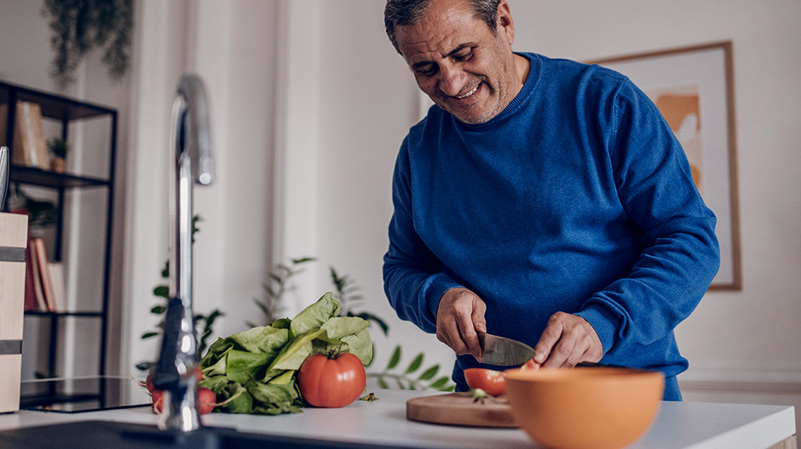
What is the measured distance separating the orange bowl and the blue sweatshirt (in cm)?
46

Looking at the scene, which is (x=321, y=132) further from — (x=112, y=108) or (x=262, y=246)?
(x=112, y=108)

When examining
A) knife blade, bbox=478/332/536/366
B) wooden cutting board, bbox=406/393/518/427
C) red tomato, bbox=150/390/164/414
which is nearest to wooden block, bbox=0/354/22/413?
red tomato, bbox=150/390/164/414

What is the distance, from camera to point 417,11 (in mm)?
1347

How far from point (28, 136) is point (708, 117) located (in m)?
3.06

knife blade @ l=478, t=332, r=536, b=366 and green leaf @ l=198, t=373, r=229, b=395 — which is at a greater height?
knife blade @ l=478, t=332, r=536, b=366

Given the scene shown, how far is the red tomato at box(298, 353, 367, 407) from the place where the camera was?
1.15 m

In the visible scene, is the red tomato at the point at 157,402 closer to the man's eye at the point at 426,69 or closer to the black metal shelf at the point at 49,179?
the man's eye at the point at 426,69

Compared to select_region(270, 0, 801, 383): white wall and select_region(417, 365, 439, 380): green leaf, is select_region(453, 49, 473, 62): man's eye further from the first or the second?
select_region(417, 365, 439, 380): green leaf

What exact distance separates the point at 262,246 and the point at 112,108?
1.33m

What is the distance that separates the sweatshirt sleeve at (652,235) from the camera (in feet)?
3.73

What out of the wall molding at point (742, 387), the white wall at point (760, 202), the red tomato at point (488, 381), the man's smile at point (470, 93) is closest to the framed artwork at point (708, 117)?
the white wall at point (760, 202)

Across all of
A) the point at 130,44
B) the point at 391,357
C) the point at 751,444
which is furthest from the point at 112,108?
the point at 751,444

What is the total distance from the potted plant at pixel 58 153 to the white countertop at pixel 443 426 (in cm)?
279

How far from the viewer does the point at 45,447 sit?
0.79 metres
